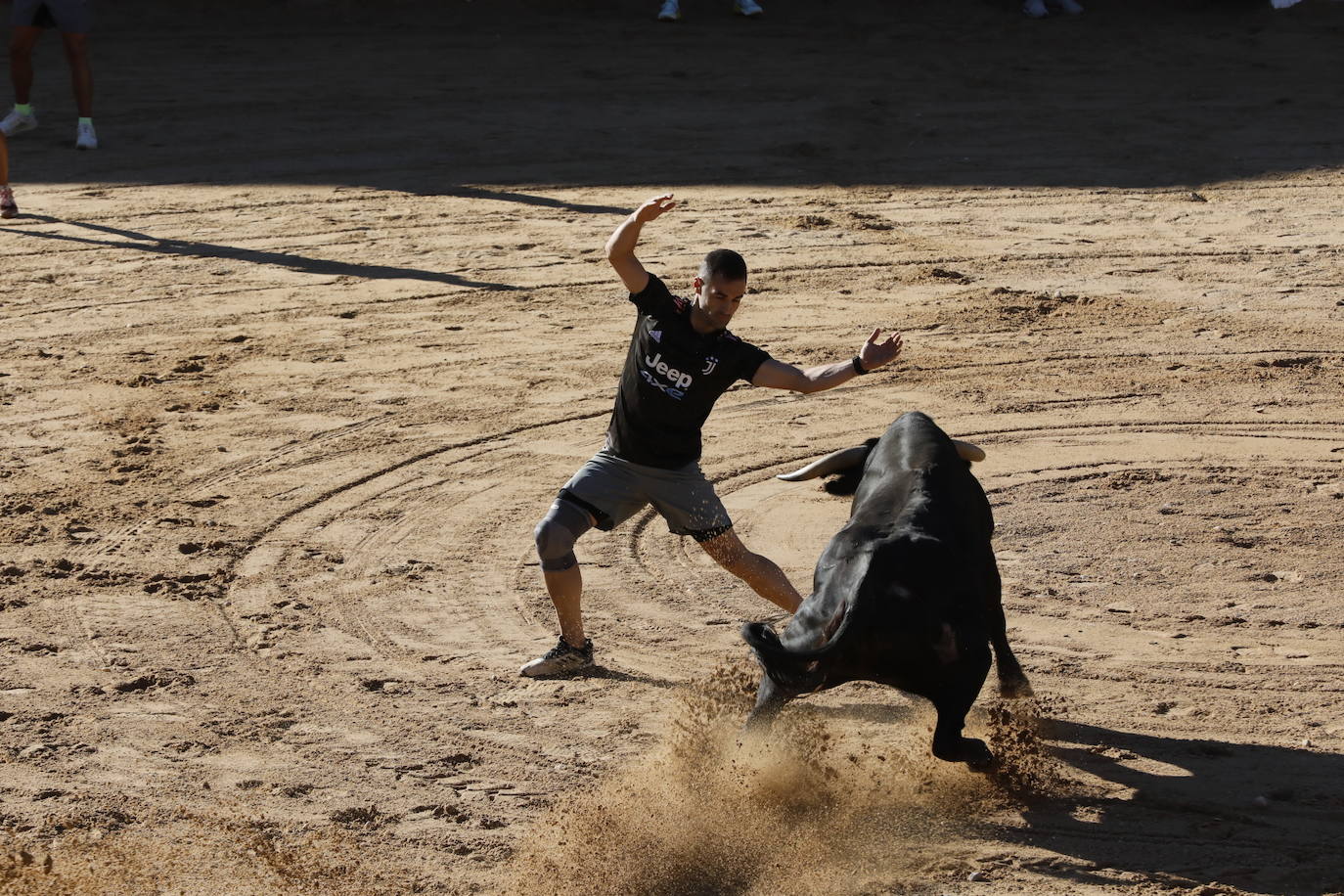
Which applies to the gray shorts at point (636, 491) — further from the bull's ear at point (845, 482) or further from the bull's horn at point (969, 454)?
the bull's horn at point (969, 454)

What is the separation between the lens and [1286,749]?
519cm

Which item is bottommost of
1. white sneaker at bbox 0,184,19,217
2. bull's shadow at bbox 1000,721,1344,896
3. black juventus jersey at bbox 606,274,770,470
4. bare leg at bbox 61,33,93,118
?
bull's shadow at bbox 1000,721,1344,896

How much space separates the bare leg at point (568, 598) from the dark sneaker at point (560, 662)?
3cm

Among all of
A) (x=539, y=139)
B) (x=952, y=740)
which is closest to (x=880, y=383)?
(x=952, y=740)

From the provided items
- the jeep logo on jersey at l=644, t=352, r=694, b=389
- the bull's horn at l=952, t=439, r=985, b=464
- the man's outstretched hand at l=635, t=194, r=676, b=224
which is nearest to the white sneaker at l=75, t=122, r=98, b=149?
the man's outstretched hand at l=635, t=194, r=676, b=224

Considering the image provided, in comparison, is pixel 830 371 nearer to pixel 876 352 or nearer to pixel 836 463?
pixel 876 352

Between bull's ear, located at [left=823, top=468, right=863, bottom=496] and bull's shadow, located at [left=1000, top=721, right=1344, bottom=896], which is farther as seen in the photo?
bull's ear, located at [left=823, top=468, right=863, bottom=496]

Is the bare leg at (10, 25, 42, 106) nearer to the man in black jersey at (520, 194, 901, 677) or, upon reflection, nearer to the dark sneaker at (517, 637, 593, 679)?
the man in black jersey at (520, 194, 901, 677)

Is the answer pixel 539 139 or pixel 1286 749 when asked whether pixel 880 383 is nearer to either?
pixel 1286 749

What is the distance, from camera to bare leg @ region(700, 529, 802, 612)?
5742 millimetres

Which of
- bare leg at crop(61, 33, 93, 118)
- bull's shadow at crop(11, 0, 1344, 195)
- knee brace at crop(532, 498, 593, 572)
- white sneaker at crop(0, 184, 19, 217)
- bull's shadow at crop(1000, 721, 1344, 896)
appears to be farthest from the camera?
bull's shadow at crop(11, 0, 1344, 195)

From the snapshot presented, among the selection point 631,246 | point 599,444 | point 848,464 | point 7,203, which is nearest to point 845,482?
point 848,464

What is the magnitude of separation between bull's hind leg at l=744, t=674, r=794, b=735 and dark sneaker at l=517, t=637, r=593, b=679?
1038 millimetres

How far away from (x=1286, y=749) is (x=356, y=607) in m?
3.73
